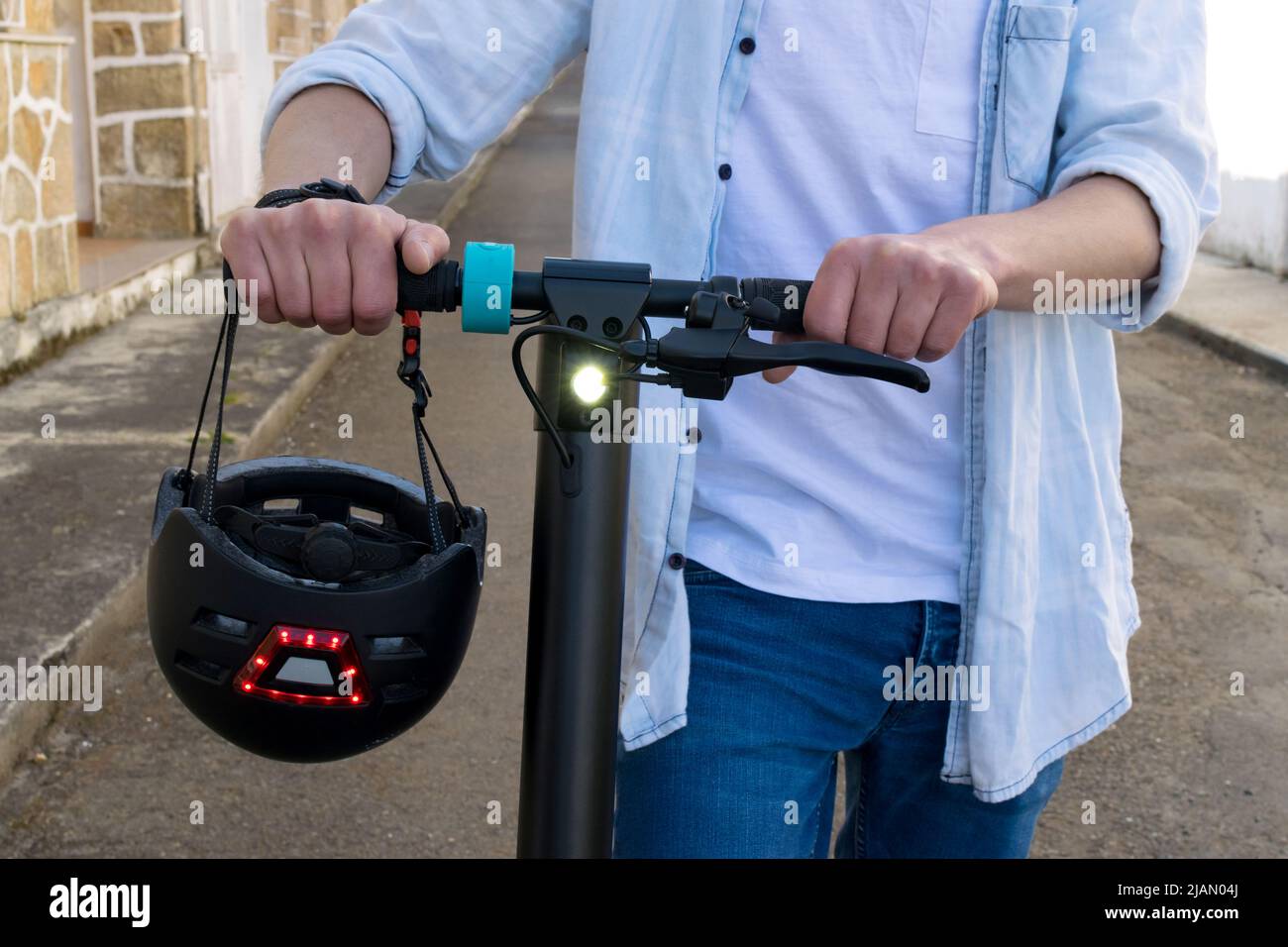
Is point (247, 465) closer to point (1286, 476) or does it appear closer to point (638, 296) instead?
point (638, 296)

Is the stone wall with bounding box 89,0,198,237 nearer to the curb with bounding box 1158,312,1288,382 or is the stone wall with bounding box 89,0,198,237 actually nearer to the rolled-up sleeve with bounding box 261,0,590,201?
the curb with bounding box 1158,312,1288,382

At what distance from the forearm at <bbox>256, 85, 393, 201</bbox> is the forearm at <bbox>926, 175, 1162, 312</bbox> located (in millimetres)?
591

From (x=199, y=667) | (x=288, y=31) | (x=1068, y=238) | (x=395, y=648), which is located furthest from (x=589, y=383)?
(x=288, y=31)

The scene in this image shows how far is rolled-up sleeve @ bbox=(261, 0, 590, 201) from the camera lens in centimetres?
161

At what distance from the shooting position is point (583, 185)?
5.76 ft

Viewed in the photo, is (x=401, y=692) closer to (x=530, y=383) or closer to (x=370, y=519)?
(x=530, y=383)

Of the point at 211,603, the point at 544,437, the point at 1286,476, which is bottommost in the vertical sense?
the point at 1286,476

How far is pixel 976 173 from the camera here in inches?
67.1

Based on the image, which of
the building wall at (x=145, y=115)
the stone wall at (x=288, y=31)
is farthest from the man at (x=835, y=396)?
the stone wall at (x=288, y=31)

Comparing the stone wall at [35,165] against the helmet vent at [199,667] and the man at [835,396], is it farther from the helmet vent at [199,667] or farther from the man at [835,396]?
the helmet vent at [199,667]

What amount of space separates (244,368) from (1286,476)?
15.5 feet

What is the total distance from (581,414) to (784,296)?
195mm

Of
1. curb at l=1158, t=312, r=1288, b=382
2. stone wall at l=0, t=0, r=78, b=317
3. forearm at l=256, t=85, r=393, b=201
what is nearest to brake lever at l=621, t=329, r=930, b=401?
forearm at l=256, t=85, r=393, b=201
